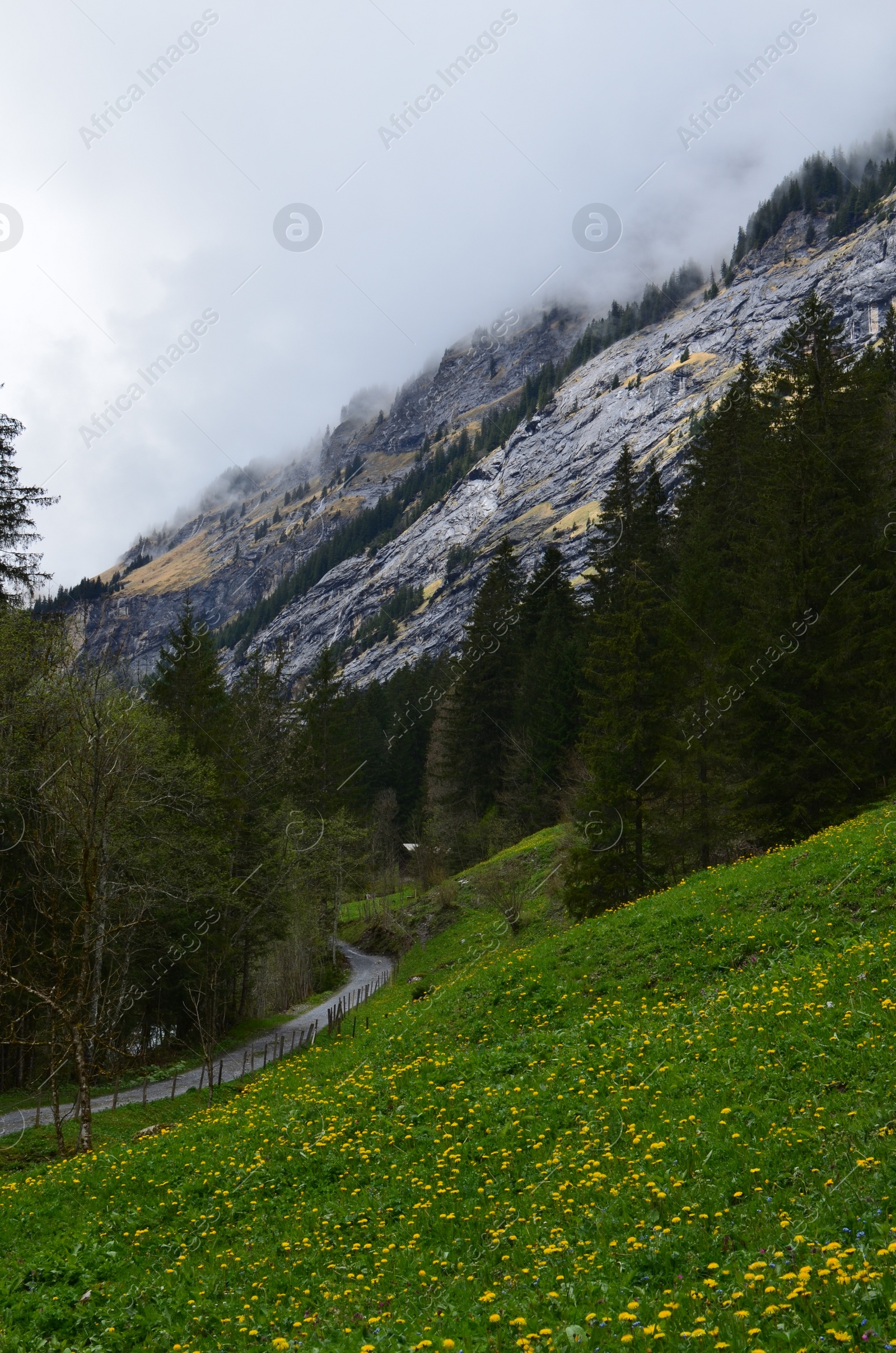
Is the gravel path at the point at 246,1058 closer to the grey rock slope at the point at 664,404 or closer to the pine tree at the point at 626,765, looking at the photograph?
the pine tree at the point at 626,765

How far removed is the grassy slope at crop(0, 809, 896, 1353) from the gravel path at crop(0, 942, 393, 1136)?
31.1ft

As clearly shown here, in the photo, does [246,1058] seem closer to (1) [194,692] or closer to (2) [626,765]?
(2) [626,765]

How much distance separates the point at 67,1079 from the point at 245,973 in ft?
34.0

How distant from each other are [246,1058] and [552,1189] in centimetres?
2248

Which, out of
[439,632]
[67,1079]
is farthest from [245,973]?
[439,632]

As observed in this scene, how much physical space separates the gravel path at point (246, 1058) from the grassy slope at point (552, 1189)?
9.48m

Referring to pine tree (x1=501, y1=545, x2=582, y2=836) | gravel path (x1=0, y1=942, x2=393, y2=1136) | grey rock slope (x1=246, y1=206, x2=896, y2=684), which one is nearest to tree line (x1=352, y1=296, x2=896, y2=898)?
pine tree (x1=501, y1=545, x2=582, y2=836)

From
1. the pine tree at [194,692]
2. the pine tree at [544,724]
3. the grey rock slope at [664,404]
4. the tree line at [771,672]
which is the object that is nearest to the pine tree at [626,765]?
the tree line at [771,672]

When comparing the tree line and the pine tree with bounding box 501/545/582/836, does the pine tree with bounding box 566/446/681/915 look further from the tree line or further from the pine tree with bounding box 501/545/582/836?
the pine tree with bounding box 501/545/582/836

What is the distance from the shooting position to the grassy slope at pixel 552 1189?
6.02 metres

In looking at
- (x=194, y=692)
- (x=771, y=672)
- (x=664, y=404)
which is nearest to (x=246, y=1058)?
(x=194, y=692)

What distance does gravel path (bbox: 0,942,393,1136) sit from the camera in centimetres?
2166

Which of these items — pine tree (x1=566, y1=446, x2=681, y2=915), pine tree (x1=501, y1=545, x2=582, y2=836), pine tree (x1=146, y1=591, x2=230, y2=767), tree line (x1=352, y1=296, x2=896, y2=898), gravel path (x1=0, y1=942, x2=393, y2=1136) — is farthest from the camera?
pine tree (x1=501, y1=545, x2=582, y2=836)

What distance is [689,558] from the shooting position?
122ft
